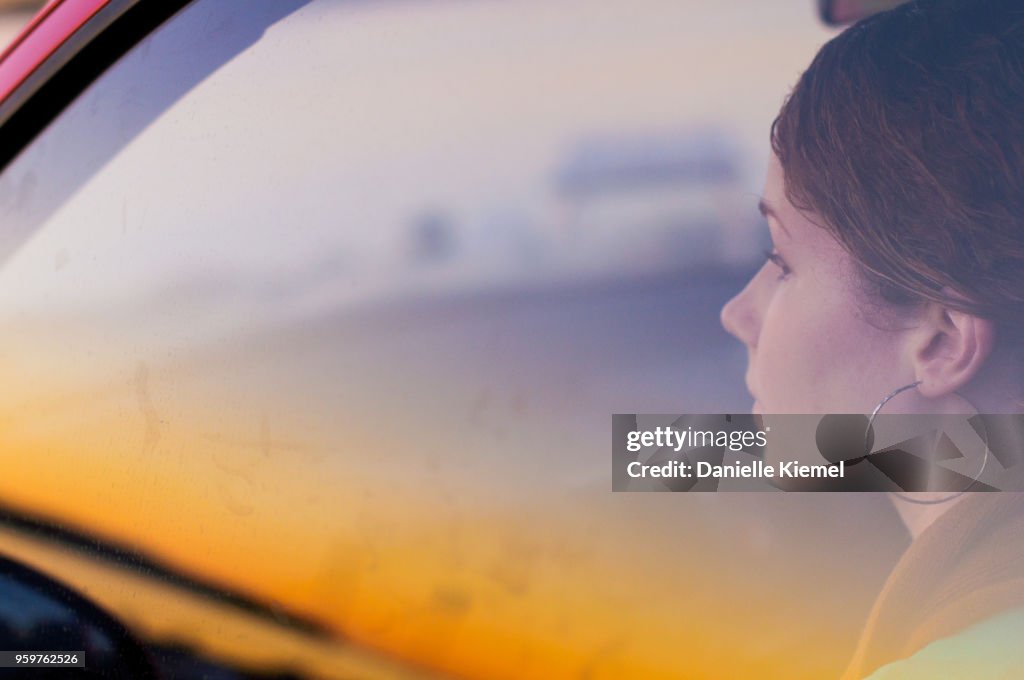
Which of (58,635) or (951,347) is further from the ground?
(951,347)

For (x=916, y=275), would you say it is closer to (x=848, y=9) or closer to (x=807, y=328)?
(x=807, y=328)

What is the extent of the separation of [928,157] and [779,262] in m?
0.21

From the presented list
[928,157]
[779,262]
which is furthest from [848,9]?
[779,262]

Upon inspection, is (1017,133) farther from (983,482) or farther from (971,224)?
(983,482)

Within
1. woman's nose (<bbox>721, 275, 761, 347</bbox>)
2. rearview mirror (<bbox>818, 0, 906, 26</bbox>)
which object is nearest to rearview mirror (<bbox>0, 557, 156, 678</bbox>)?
woman's nose (<bbox>721, 275, 761, 347</bbox>)

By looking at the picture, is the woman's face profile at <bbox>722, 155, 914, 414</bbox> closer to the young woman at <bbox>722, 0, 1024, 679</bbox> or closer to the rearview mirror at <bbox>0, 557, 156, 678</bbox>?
the young woman at <bbox>722, 0, 1024, 679</bbox>

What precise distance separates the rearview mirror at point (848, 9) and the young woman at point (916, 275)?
2 centimetres

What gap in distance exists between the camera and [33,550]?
134 cm

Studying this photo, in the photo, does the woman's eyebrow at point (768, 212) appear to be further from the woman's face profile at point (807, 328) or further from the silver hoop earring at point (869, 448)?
the silver hoop earring at point (869, 448)

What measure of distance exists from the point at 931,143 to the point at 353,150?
2.43ft

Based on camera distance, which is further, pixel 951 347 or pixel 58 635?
pixel 58 635

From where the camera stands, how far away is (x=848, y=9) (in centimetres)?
122

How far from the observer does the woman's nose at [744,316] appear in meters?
1.20

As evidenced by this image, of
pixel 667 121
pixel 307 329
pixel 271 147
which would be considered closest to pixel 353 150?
pixel 271 147
